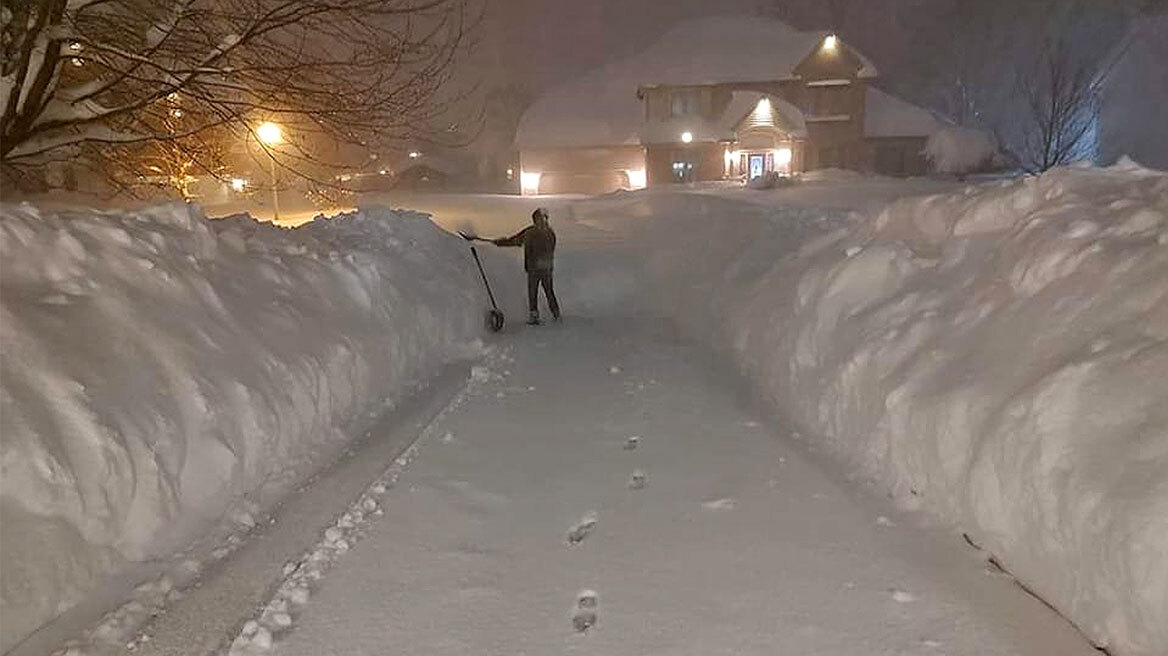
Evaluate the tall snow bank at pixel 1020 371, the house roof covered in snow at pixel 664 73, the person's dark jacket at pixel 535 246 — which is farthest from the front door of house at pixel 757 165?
the tall snow bank at pixel 1020 371

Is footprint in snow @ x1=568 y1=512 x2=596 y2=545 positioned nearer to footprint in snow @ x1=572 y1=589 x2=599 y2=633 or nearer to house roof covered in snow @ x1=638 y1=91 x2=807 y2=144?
footprint in snow @ x1=572 y1=589 x2=599 y2=633

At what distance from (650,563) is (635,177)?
126ft

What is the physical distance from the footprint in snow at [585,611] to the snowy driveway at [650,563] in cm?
2

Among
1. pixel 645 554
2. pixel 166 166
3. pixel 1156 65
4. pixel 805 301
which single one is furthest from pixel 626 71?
pixel 645 554

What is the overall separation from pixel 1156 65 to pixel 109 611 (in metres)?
48.3

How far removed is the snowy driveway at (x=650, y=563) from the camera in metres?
3.84

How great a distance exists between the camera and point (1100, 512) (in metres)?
3.66

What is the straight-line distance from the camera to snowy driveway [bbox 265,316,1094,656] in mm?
3838

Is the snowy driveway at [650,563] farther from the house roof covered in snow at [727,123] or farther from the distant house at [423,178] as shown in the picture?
the distant house at [423,178]

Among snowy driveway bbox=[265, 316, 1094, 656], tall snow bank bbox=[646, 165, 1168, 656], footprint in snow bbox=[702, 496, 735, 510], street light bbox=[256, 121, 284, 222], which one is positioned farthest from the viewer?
street light bbox=[256, 121, 284, 222]

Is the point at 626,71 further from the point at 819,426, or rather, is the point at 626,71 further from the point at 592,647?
the point at 592,647

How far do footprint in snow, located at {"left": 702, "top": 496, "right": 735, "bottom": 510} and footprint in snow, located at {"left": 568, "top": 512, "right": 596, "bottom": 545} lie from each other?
77cm

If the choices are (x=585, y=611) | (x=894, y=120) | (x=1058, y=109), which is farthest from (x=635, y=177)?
(x=585, y=611)

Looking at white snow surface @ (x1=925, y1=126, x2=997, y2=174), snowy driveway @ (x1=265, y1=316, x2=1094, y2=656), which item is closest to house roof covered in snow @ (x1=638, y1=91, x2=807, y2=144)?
white snow surface @ (x1=925, y1=126, x2=997, y2=174)
